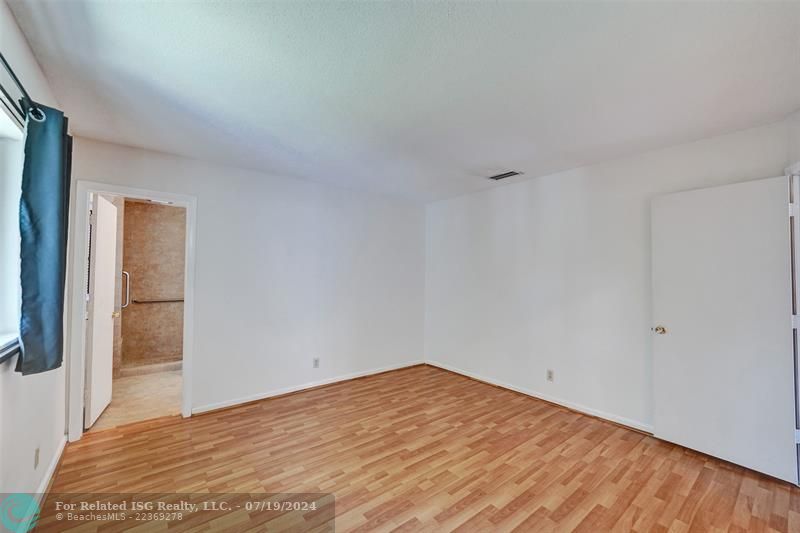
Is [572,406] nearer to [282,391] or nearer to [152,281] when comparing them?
[282,391]

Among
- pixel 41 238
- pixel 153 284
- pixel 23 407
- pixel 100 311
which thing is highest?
pixel 41 238

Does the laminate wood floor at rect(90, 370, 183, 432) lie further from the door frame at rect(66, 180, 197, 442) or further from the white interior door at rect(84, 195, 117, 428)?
the door frame at rect(66, 180, 197, 442)

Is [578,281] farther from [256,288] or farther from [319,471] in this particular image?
[256,288]

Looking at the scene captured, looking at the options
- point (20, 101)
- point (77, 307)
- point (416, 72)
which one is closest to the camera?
point (20, 101)

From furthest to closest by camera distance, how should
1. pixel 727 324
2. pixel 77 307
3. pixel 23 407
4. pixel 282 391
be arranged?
pixel 282 391
pixel 77 307
pixel 727 324
pixel 23 407

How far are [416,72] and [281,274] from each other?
108 inches

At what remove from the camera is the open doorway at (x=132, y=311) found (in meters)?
2.93

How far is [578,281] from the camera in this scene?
3439 millimetres

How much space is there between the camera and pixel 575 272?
3.47 meters

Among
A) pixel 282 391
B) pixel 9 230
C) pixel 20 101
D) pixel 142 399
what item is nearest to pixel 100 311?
pixel 142 399

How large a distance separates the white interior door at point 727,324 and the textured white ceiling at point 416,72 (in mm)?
675

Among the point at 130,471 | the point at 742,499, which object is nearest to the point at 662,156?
the point at 742,499

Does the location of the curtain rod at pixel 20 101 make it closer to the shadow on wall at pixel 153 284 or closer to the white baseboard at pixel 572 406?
the shadow on wall at pixel 153 284

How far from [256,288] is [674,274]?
13.3 ft
